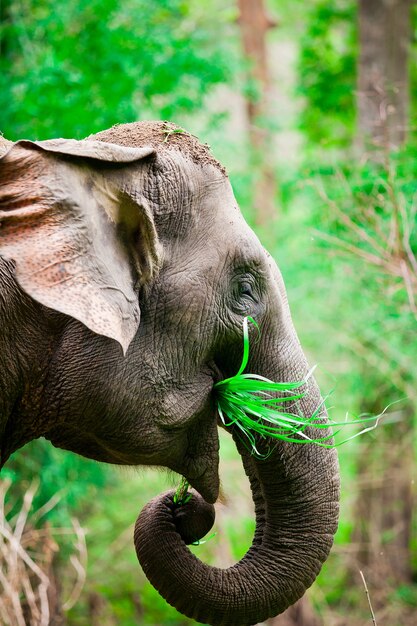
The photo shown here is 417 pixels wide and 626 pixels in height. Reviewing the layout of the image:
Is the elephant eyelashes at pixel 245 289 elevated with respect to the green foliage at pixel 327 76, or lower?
elevated

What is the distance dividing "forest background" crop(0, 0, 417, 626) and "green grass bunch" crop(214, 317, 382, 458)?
6.81ft

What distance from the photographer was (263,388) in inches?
121

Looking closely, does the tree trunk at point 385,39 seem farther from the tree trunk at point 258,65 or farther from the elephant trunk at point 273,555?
the elephant trunk at point 273,555

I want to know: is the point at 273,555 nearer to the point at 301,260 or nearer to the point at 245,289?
the point at 245,289

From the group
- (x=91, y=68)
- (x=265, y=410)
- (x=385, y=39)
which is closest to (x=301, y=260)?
(x=385, y=39)

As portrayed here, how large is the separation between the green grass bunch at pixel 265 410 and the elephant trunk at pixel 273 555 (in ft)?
0.21

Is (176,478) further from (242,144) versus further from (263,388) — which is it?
(242,144)

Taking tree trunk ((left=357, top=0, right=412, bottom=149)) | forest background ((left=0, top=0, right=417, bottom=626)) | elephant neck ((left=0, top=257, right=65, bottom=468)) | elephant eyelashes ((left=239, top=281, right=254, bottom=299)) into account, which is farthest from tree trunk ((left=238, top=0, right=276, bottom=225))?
elephant neck ((left=0, top=257, right=65, bottom=468))

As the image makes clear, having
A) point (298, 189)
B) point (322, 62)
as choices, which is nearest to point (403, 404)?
point (298, 189)

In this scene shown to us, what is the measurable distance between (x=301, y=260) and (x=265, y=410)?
6.07 m

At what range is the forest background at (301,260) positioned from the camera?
20.9 feet

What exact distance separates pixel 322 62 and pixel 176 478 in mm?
8469

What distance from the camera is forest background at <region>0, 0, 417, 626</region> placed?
6.37 m

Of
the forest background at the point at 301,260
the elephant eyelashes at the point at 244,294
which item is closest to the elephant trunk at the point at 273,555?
the elephant eyelashes at the point at 244,294
